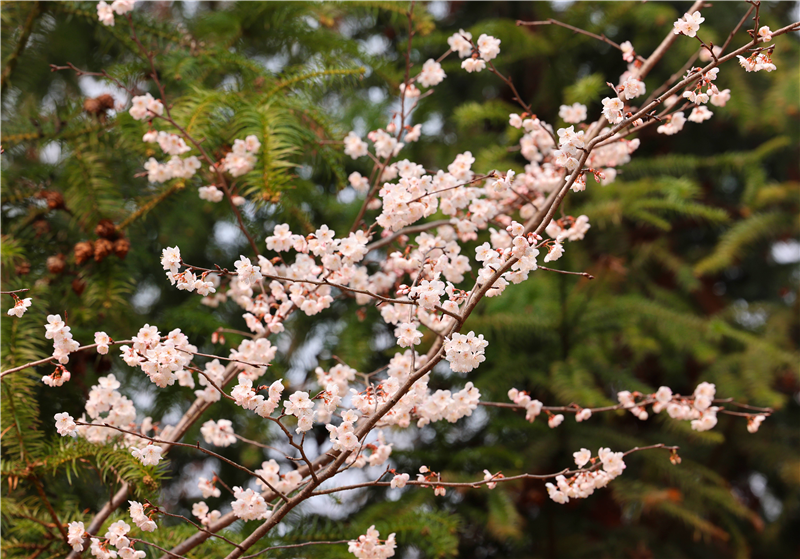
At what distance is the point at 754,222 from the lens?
5.56 feet

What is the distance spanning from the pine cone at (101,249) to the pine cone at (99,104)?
0.27m

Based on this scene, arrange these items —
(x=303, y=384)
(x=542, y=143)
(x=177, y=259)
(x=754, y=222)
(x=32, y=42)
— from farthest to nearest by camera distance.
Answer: (x=754, y=222) → (x=303, y=384) → (x=32, y=42) → (x=542, y=143) → (x=177, y=259)

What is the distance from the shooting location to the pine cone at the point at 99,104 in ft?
3.59

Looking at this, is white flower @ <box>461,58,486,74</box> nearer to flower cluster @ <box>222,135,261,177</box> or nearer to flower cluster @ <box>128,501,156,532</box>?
flower cluster @ <box>222,135,261,177</box>

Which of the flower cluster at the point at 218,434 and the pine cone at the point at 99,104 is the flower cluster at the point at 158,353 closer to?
the flower cluster at the point at 218,434

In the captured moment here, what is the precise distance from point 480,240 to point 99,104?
902 millimetres

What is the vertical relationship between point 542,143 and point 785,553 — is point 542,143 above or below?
above

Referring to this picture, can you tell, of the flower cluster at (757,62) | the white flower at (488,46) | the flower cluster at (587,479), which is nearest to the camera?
the flower cluster at (757,62)

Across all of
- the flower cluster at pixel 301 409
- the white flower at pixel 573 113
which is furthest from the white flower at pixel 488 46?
the flower cluster at pixel 301 409

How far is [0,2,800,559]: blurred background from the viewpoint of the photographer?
1.02m

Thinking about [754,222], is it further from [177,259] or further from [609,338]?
[177,259]

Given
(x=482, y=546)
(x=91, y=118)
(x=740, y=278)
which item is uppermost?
(x=740, y=278)

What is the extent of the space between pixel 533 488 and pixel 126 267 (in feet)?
3.57

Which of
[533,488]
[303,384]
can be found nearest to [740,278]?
[533,488]
